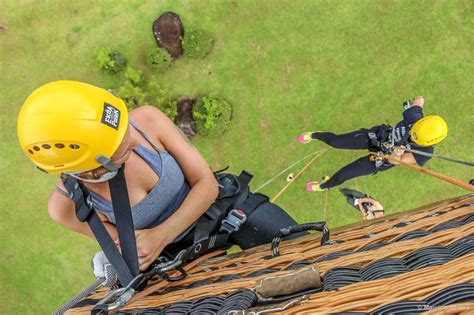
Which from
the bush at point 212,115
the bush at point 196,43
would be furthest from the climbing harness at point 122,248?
the bush at point 196,43

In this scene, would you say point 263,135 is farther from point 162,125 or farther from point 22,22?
point 22,22

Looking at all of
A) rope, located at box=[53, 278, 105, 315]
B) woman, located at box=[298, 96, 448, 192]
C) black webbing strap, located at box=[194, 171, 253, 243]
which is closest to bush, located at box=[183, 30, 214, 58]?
woman, located at box=[298, 96, 448, 192]

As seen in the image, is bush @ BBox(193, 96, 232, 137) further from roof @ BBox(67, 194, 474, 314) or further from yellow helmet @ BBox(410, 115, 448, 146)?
roof @ BBox(67, 194, 474, 314)

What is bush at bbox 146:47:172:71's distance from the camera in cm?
332

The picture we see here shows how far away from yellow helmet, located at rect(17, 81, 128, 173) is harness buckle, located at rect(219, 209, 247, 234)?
2.36 ft

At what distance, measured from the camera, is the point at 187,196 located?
5.85 feet

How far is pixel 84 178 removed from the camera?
1469mm

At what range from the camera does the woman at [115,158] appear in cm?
134

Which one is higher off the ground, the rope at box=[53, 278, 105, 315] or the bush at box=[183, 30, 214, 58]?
the bush at box=[183, 30, 214, 58]

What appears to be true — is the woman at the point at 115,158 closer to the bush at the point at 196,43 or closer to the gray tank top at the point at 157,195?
the gray tank top at the point at 157,195

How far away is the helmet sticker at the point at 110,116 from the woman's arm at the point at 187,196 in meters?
0.28

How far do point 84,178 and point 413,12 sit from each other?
116 inches

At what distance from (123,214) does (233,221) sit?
27.0 inches

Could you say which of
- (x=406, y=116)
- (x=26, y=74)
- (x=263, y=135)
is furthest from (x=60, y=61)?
(x=406, y=116)
